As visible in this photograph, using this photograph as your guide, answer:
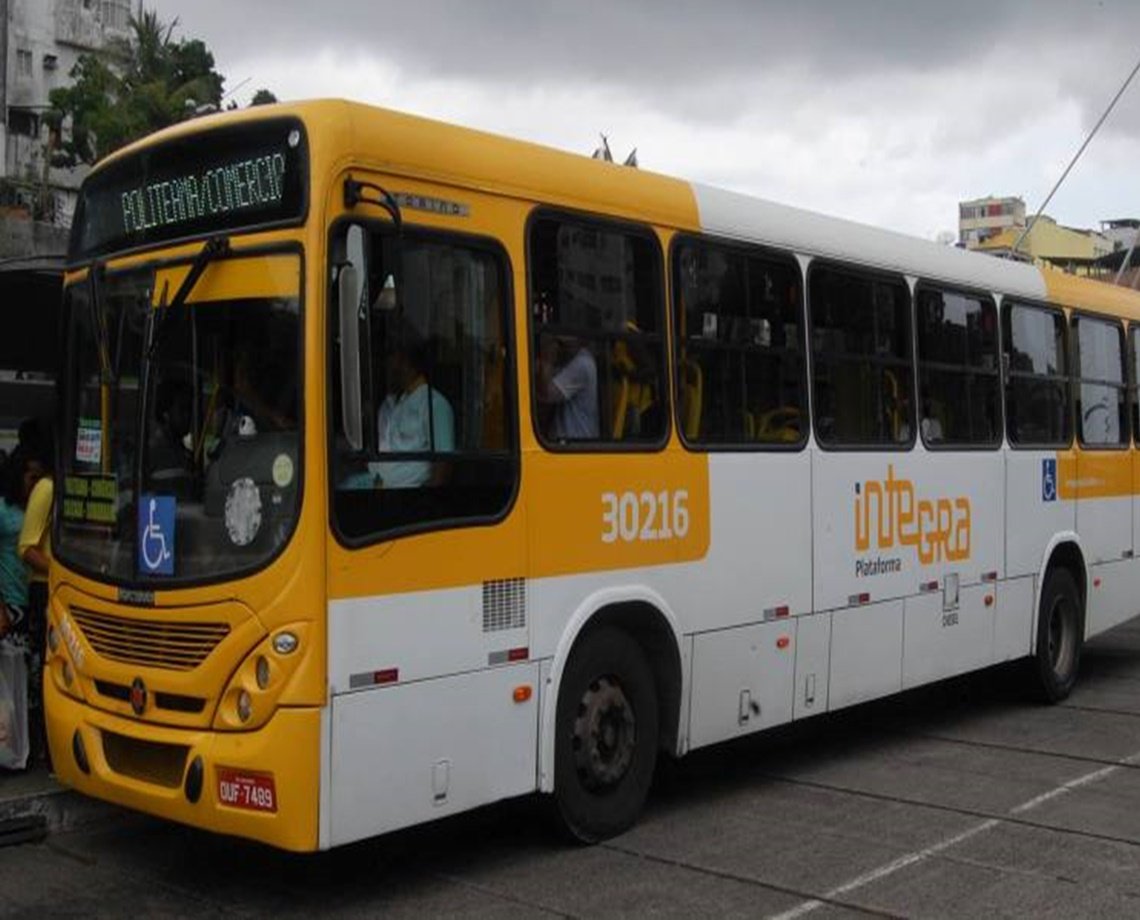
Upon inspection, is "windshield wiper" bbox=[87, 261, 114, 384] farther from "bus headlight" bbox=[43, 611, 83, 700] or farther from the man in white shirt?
the man in white shirt

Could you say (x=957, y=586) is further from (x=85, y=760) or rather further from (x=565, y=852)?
(x=85, y=760)

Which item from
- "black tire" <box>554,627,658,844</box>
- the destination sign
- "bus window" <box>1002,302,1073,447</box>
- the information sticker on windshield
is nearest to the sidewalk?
the information sticker on windshield

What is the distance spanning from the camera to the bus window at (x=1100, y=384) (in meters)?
11.1

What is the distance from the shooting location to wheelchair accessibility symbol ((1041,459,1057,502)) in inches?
407

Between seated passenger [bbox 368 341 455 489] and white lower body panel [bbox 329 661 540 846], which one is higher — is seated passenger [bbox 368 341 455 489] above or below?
above

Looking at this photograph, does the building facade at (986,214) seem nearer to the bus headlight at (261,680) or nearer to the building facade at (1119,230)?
the building facade at (1119,230)

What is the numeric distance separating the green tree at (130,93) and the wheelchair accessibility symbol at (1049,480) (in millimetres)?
33328

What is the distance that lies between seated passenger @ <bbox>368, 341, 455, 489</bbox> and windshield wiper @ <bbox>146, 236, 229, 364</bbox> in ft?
2.72

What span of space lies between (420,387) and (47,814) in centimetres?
312

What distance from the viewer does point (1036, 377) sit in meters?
10.4

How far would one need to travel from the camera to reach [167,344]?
567cm

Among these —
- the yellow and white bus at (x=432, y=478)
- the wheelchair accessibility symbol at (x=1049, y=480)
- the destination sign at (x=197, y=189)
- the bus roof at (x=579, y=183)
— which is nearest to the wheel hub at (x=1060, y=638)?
the wheelchair accessibility symbol at (x=1049, y=480)

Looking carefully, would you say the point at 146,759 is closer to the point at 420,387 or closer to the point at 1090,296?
the point at 420,387

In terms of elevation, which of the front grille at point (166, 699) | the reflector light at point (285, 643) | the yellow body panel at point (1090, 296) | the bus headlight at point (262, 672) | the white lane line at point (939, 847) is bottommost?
the white lane line at point (939, 847)
